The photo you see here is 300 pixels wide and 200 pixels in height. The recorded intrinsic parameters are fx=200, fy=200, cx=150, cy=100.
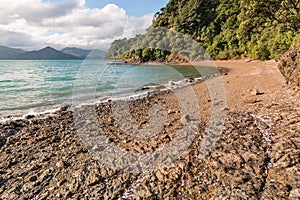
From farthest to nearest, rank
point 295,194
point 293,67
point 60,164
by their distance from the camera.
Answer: point 293,67, point 60,164, point 295,194

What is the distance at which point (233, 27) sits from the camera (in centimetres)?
5188

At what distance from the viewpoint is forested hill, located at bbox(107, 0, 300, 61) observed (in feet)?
55.2

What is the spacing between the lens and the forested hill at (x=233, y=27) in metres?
16.8

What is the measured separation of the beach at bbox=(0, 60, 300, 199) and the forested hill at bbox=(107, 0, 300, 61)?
12237mm

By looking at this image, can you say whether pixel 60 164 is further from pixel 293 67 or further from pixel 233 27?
pixel 233 27

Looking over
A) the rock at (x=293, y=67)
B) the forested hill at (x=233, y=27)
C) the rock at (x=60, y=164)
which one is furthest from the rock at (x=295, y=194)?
the forested hill at (x=233, y=27)

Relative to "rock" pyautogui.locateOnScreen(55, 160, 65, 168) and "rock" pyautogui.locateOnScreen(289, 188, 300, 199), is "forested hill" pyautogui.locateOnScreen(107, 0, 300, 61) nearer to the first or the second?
"rock" pyautogui.locateOnScreen(55, 160, 65, 168)

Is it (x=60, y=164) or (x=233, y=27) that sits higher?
(x=233, y=27)

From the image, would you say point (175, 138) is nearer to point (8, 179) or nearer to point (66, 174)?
point (66, 174)

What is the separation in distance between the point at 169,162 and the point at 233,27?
182ft

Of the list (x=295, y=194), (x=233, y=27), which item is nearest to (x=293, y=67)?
(x=295, y=194)

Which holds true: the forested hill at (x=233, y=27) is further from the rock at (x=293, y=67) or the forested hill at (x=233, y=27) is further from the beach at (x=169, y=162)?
the beach at (x=169, y=162)

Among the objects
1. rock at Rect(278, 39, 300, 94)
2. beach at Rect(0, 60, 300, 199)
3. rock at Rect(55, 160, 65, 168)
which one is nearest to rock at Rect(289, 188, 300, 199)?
beach at Rect(0, 60, 300, 199)

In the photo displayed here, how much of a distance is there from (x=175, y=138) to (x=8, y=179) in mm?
4379
